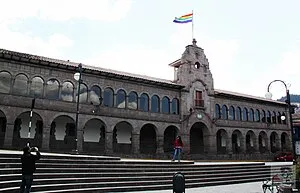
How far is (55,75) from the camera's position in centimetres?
2464

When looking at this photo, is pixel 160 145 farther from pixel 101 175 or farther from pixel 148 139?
pixel 101 175

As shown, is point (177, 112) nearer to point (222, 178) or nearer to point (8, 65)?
point (222, 178)

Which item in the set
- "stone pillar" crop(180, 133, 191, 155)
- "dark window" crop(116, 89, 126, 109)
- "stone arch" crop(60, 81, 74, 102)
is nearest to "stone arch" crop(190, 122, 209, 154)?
"stone pillar" crop(180, 133, 191, 155)

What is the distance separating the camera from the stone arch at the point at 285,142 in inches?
→ 1679

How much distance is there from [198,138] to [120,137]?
436 inches

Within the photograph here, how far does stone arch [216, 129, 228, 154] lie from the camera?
3602cm

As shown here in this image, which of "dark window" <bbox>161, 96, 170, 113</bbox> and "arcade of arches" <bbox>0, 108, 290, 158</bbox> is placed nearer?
"arcade of arches" <bbox>0, 108, 290, 158</bbox>

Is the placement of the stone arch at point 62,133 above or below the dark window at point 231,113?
below

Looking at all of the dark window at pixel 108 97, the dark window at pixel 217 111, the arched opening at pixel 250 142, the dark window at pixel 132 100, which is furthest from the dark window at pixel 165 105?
the arched opening at pixel 250 142

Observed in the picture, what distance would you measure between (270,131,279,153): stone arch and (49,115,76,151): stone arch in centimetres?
3104

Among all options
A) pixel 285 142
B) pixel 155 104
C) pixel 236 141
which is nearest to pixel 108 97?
pixel 155 104

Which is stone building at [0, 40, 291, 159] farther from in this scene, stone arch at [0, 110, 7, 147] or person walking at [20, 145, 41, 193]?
person walking at [20, 145, 41, 193]

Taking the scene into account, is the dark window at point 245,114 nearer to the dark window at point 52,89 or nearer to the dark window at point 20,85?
the dark window at point 52,89

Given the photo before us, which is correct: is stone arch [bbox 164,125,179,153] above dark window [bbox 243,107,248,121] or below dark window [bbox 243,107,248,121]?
below
